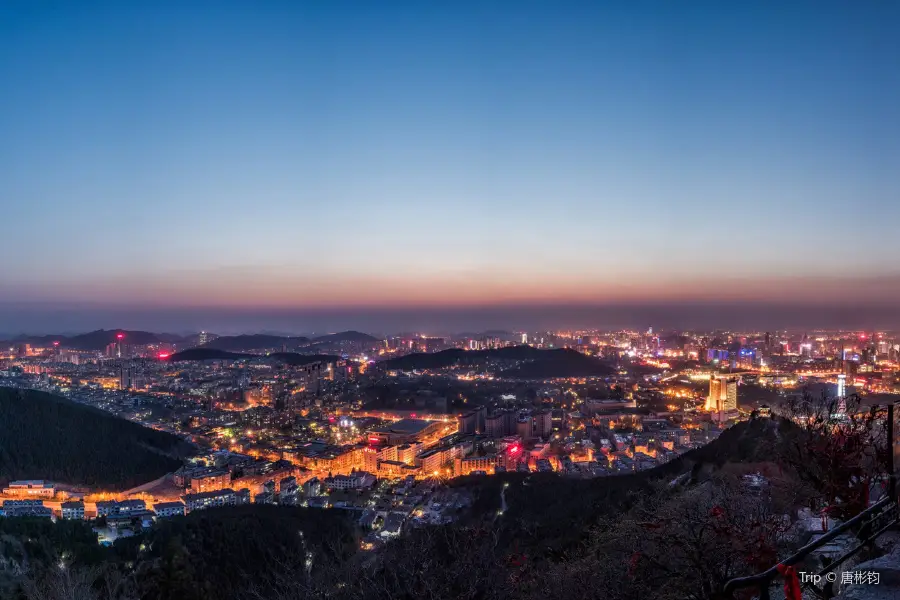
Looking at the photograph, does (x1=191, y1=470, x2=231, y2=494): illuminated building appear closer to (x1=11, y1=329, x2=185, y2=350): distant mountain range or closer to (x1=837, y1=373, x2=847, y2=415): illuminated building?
(x1=837, y1=373, x2=847, y2=415): illuminated building

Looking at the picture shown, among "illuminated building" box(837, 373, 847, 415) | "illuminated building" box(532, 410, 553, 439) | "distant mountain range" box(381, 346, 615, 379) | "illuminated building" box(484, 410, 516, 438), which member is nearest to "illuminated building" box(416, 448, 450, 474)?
"illuminated building" box(484, 410, 516, 438)

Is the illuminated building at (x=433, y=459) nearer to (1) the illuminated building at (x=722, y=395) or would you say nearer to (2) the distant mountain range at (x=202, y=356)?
(1) the illuminated building at (x=722, y=395)

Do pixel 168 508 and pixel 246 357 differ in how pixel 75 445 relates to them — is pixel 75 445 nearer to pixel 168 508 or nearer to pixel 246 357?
pixel 168 508

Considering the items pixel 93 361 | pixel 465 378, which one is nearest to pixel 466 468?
pixel 465 378

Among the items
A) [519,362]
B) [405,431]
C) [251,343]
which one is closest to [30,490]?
[405,431]

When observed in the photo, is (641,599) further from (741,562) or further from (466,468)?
(466,468)

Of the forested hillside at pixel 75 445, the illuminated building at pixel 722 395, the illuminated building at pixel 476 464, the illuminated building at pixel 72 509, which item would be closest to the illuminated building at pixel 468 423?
the illuminated building at pixel 476 464
